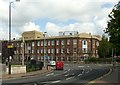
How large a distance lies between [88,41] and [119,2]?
276 feet

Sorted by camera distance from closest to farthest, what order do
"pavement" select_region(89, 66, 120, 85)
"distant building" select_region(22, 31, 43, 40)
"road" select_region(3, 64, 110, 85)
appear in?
"pavement" select_region(89, 66, 120, 85), "road" select_region(3, 64, 110, 85), "distant building" select_region(22, 31, 43, 40)

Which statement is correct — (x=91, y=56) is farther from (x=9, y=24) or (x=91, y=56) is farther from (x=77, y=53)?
(x=9, y=24)

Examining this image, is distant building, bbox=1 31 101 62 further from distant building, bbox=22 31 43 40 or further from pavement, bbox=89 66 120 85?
pavement, bbox=89 66 120 85

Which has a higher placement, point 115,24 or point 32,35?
point 32,35

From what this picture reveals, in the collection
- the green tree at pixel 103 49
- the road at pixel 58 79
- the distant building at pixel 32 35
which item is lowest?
the road at pixel 58 79

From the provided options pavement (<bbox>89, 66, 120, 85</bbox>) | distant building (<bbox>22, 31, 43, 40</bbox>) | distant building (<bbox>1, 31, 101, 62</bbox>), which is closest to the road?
pavement (<bbox>89, 66, 120, 85</bbox>)

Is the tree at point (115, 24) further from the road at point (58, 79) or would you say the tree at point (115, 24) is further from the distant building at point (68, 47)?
the distant building at point (68, 47)

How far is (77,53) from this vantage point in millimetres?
116375

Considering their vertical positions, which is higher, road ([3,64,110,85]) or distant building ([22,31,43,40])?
distant building ([22,31,43,40])

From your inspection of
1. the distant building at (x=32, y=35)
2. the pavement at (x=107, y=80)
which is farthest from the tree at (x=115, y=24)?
the distant building at (x=32, y=35)

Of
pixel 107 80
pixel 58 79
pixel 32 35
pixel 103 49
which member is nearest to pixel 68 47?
pixel 103 49

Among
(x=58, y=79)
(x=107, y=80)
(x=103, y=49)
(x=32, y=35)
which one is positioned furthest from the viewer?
(x=32, y=35)

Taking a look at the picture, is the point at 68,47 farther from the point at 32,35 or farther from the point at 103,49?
the point at 32,35

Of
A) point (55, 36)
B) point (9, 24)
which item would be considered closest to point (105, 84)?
point (9, 24)
